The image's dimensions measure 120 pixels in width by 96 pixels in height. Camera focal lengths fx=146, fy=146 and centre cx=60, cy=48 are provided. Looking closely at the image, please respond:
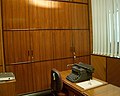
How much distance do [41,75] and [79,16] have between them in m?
1.91

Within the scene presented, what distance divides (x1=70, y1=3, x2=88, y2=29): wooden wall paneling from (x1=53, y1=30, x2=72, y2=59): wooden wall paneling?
0.32 meters

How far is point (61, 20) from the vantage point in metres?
3.79

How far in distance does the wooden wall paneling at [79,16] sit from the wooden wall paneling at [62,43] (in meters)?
0.32

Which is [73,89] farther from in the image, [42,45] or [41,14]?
[41,14]

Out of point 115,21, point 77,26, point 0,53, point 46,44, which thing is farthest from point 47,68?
point 115,21

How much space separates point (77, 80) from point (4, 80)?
4.19ft

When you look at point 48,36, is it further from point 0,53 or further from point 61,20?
point 0,53

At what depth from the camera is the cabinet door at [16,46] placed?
10.4 ft

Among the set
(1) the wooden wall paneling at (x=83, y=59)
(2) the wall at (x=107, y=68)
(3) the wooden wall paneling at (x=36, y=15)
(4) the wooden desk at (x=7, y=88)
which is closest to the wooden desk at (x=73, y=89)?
(4) the wooden desk at (x=7, y=88)

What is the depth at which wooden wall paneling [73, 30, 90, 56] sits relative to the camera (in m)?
4.04

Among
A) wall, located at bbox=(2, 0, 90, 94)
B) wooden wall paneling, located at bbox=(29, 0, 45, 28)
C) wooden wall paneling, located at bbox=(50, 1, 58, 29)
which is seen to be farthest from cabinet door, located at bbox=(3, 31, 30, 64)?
wooden wall paneling, located at bbox=(50, 1, 58, 29)

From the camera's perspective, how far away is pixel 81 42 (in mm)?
4129

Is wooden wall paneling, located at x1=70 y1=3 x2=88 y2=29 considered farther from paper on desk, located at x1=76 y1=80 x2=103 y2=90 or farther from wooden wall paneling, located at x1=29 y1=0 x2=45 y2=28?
paper on desk, located at x1=76 y1=80 x2=103 y2=90

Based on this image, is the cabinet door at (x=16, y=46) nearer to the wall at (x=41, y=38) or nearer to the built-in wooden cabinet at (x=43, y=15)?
the wall at (x=41, y=38)
